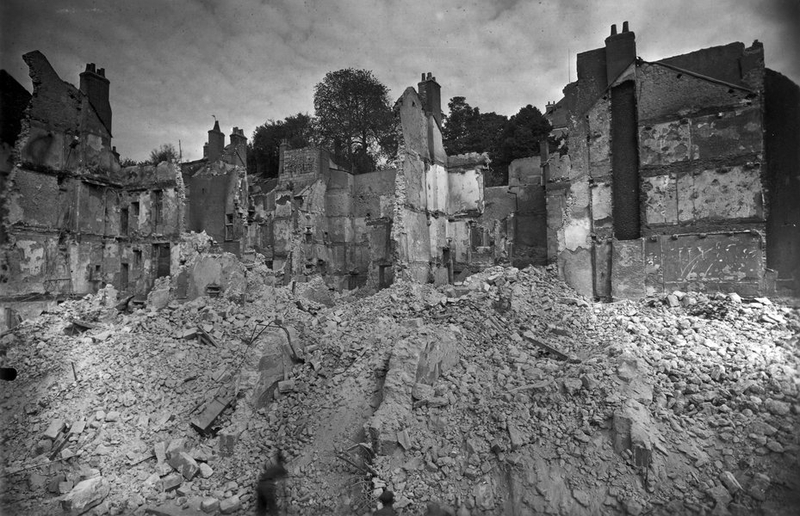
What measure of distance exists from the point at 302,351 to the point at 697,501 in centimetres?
715

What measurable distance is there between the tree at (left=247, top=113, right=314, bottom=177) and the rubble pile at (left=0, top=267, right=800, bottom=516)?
3069 cm

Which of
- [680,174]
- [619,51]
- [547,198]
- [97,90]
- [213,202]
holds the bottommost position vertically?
[680,174]

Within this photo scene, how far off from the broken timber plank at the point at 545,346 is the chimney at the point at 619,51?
680 centimetres

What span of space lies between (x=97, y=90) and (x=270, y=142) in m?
22.9

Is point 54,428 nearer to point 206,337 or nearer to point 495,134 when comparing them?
point 206,337

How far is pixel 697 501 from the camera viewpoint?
5586mm

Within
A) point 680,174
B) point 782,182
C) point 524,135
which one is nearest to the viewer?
point 782,182

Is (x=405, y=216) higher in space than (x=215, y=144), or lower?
lower

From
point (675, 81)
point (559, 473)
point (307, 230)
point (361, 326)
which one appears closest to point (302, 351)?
point (361, 326)

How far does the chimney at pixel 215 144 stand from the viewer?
29686 millimetres

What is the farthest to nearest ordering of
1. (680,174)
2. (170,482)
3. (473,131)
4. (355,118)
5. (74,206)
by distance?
(473,131) < (355,118) < (74,206) < (680,174) < (170,482)

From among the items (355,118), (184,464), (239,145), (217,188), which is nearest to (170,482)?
(184,464)

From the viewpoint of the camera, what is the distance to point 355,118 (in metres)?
33.3

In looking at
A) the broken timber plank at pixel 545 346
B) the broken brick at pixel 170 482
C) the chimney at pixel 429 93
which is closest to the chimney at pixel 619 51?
the broken timber plank at pixel 545 346
